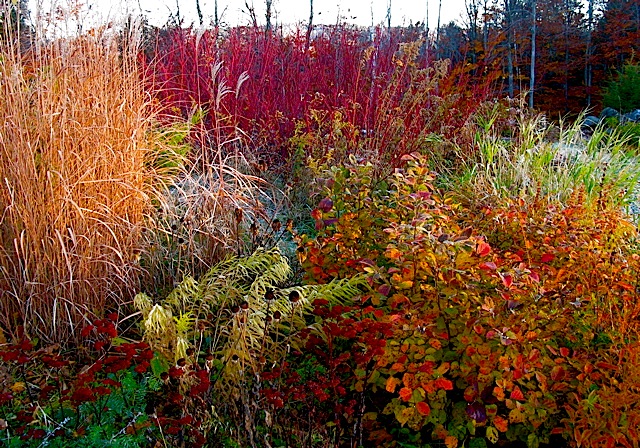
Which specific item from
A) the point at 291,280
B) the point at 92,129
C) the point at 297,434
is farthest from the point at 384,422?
the point at 92,129

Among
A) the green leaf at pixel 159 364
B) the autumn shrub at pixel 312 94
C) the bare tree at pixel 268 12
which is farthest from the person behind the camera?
the bare tree at pixel 268 12

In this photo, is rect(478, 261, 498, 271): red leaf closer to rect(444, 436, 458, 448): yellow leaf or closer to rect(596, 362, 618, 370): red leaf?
rect(596, 362, 618, 370): red leaf

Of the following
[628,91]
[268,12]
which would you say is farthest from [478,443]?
[628,91]

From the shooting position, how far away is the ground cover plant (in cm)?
187

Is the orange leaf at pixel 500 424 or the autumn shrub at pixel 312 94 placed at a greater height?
the autumn shrub at pixel 312 94

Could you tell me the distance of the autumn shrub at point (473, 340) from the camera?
1.91 metres

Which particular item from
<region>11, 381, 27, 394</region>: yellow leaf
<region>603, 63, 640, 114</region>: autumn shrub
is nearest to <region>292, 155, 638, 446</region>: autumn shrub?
<region>11, 381, 27, 394</region>: yellow leaf

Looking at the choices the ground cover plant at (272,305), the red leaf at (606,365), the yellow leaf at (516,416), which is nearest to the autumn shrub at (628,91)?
the ground cover plant at (272,305)

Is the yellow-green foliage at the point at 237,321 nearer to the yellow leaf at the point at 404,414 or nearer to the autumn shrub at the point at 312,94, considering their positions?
the yellow leaf at the point at 404,414

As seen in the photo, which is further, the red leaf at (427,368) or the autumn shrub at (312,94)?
the autumn shrub at (312,94)

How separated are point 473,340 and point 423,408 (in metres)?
0.29

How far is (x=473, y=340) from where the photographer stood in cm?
200

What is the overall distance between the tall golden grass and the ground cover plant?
0.01 meters

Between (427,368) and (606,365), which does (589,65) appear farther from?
(427,368)
